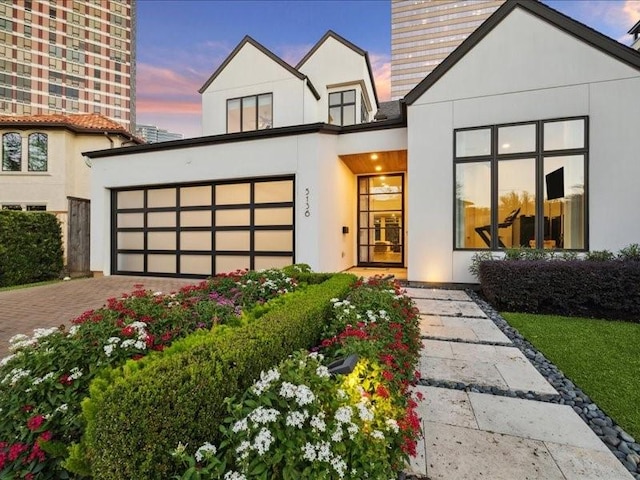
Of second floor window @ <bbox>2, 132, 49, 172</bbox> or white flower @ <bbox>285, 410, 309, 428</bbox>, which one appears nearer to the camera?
white flower @ <bbox>285, 410, 309, 428</bbox>

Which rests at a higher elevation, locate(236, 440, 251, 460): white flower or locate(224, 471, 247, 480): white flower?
locate(236, 440, 251, 460): white flower

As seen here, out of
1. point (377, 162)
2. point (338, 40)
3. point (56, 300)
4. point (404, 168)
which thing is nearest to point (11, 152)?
point (56, 300)

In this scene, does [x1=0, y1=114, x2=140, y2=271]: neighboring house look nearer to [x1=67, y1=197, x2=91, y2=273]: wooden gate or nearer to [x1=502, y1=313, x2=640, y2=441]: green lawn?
[x1=67, y1=197, x2=91, y2=273]: wooden gate

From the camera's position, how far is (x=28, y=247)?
28.9 feet

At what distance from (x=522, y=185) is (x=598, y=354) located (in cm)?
424

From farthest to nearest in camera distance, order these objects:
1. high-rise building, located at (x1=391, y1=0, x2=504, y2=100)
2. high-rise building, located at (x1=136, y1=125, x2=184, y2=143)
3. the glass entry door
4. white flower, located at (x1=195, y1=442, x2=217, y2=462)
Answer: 1. high-rise building, located at (x1=391, y1=0, x2=504, y2=100)
2. high-rise building, located at (x1=136, y1=125, x2=184, y2=143)
3. the glass entry door
4. white flower, located at (x1=195, y1=442, x2=217, y2=462)

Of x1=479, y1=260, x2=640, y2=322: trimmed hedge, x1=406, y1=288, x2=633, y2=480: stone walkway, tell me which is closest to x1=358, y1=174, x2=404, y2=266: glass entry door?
x1=479, y1=260, x2=640, y2=322: trimmed hedge

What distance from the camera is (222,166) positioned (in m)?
8.69

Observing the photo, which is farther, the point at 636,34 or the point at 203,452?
the point at 636,34

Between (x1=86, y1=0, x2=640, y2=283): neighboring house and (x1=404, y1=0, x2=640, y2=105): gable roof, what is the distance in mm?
29

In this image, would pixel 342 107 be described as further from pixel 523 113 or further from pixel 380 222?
pixel 523 113

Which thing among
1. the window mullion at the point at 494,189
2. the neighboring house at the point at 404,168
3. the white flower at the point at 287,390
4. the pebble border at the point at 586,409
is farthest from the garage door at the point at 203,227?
the white flower at the point at 287,390

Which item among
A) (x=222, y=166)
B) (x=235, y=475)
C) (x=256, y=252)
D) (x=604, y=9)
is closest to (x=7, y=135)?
(x=222, y=166)

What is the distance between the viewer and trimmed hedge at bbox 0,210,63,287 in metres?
8.38
